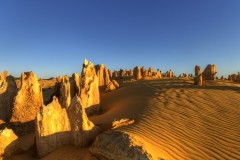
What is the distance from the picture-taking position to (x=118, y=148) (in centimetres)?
591

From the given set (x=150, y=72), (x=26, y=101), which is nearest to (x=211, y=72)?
(x=150, y=72)

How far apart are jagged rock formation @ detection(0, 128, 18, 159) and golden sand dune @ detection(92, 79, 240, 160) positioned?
278 cm

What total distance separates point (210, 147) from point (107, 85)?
9628 mm

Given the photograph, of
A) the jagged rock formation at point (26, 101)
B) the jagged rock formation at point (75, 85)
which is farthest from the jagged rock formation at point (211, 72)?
A: the jagged rock formation at point (26, 101)

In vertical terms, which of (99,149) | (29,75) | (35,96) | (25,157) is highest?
(29,75)

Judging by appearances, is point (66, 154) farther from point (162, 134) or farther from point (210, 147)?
point (210, 147)

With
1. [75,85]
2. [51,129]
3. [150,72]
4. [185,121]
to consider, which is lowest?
[185,121]

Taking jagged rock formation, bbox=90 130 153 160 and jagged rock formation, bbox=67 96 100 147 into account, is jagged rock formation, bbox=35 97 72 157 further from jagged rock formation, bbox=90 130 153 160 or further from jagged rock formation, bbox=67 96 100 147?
jagged rock formation, bbox=90 130 153 160

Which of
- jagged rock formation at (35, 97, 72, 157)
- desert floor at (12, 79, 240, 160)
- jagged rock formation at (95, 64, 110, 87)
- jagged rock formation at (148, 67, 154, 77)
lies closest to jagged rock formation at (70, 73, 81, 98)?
desert floor at (12, 79, 240, 160)

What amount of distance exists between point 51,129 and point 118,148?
2201 mm

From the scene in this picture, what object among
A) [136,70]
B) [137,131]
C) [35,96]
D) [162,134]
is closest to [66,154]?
[137,131]

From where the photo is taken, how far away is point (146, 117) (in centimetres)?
913

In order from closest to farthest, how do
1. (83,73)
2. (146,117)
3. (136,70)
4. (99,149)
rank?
(99,149) → (146,117) → (83,73) → (136,70)

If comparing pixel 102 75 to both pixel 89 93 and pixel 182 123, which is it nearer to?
pixel 89 93
